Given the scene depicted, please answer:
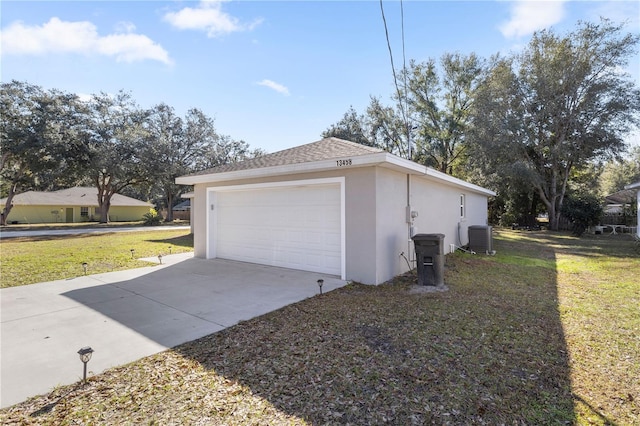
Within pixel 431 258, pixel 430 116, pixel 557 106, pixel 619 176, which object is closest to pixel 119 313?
pixel 431 258

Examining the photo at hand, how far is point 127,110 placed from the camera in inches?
1057

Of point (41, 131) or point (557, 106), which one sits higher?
point (557, 106)

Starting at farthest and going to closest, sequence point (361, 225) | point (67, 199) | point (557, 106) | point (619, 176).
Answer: point (619, 176) < point (67, 199) < point (557, 106) < point (361, 225)

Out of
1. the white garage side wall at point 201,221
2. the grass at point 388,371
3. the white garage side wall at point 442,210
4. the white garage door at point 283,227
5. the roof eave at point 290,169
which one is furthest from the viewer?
the white garage side wall at point 201,221

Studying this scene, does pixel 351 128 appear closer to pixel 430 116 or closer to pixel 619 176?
pixel 430 116

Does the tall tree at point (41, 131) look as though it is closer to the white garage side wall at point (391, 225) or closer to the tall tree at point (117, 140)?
A: the tall tree at point (117, 140)

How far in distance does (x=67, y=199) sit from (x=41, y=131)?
15.3 metres

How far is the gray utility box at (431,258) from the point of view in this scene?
20.1 ft

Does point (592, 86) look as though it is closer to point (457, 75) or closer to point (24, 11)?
point (457, 75)

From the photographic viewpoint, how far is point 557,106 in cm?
1830

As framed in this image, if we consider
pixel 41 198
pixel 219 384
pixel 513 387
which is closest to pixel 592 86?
pixel 513 387

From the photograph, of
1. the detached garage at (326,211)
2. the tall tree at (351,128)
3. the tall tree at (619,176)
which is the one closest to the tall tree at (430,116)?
the tall tree at (351,128)

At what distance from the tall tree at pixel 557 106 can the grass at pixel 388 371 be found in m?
17.0

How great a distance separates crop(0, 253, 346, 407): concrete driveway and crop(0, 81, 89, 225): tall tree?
20074 mm
